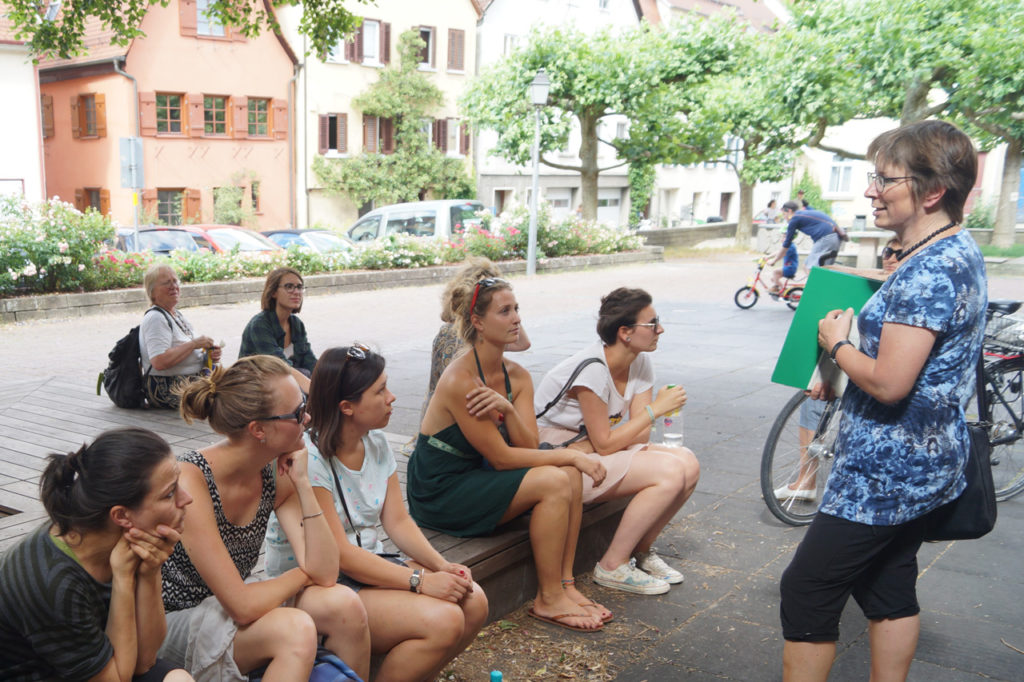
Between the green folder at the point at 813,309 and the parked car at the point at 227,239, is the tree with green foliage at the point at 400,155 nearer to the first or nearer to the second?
the parked car at the point at 227,239

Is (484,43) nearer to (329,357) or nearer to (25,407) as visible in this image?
(25,407)

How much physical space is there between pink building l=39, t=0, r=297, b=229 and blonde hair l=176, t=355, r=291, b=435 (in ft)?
86.3

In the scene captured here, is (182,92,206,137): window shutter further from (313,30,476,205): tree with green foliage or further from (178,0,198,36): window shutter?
(313,30,476,205): tree with green foliage

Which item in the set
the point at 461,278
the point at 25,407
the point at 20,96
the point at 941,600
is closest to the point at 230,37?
the point at 20,96

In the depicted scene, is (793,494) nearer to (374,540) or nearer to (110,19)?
(374,540)

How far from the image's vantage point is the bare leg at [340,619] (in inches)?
111

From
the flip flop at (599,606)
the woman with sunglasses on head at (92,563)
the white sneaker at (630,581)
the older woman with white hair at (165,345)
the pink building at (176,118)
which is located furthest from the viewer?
the pink building at (176,118)

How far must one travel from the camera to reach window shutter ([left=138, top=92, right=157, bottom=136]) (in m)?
27.5

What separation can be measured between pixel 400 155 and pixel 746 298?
65.5 ft

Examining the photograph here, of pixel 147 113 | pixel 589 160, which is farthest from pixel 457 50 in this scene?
pixel 147 113

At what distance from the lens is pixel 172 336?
22.2ft

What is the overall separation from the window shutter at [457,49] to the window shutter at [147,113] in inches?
434

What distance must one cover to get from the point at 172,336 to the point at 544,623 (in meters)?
3.96

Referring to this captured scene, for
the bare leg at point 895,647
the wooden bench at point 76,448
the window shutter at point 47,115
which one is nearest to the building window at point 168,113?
the window shutter at point 47,115
